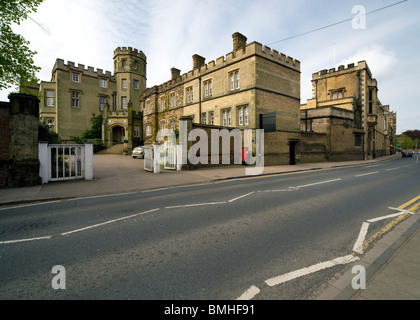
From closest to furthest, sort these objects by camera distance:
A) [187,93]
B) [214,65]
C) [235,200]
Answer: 1. [235,200]
2. [214,65]
3. [187,93]

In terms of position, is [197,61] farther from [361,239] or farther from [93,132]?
[361,239]

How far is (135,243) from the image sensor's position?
388cm

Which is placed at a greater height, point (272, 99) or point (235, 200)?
point (272, 99)

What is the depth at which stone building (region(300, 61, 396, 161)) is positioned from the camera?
88.1ft

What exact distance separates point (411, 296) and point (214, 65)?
79.5ft

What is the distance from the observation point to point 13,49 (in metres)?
13.1

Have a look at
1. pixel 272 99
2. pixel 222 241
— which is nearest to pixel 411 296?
pixel 222 241

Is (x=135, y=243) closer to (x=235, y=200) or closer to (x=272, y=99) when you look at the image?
(x=235, y=200)

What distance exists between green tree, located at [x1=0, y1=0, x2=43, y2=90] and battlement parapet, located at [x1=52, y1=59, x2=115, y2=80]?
82.4 ft

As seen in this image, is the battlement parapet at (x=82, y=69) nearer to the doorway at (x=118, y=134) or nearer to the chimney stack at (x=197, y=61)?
the doorway at (x=118, y=134)

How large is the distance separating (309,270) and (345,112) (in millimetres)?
31951

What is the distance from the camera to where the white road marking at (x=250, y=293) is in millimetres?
2432

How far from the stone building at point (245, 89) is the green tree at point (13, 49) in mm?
14061

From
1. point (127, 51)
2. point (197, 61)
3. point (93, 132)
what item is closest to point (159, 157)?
point (197, 61)
